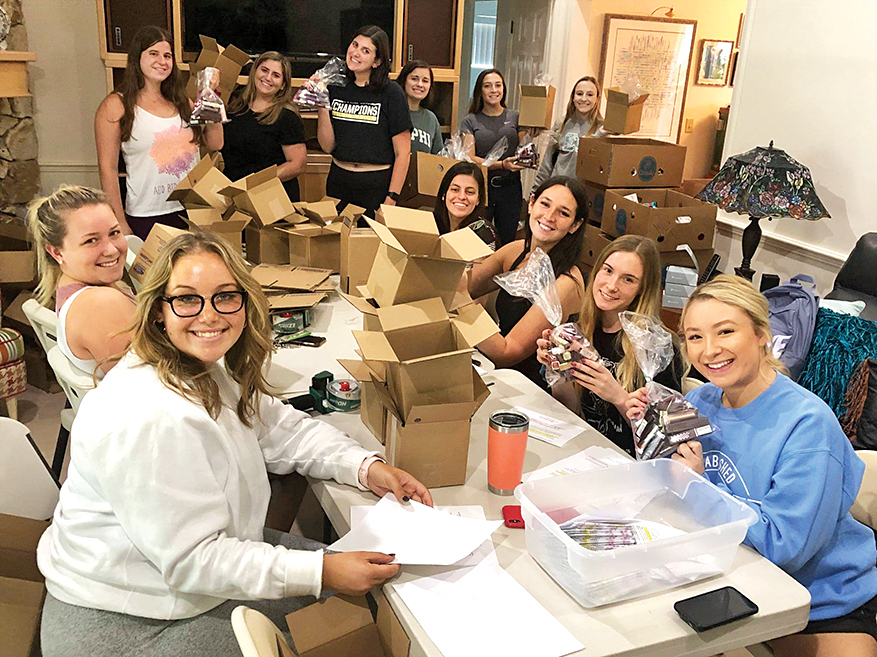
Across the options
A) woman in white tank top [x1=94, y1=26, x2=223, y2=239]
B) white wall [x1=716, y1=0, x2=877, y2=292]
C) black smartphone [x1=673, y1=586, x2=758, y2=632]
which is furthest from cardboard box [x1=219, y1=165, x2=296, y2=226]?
white wall [x1=716, y1=0, x2=877, y2=292]

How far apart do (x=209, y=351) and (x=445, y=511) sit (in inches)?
22.1

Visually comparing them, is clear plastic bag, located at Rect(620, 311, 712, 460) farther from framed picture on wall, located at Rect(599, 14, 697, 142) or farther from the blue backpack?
framed picture on wall, located at Rect(599, 14, 697, 142)

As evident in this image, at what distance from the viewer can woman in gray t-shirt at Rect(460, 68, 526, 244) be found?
4590 mm

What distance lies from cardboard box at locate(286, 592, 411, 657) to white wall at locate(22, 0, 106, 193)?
420 cm

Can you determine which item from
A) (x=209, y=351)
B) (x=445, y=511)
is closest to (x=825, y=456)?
(x=445, y=511)

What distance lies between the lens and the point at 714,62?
21.6 feet

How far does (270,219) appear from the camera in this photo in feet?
9.49

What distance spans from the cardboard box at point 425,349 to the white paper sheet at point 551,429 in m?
0.29

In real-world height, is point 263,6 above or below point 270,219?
above

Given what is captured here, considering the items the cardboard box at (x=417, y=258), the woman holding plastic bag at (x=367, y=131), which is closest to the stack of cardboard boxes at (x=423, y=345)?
the cardboard box at (x=417, y=258)

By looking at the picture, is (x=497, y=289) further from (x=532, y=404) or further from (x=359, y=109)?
(x=359, y=109)

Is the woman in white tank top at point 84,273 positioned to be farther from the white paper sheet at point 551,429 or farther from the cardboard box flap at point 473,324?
the white paper sheet at point 551,429

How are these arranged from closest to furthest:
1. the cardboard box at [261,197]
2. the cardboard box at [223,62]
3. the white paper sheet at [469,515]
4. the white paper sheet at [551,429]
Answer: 1. the white paper sheet at [469,515]
2. the white paper sheet at [551,429]
3. the cardboard box at [261,197]
4. the cardboard box at [223,62]

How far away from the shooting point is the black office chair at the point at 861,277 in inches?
115
